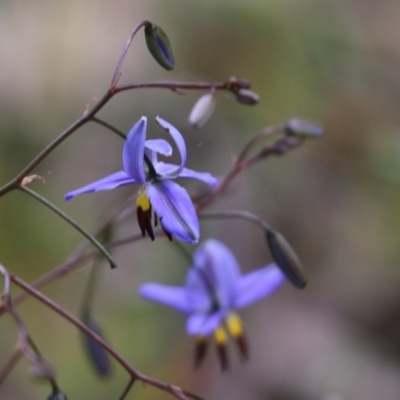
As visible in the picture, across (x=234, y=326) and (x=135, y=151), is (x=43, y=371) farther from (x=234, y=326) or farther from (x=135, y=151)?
(x=234, y=326)

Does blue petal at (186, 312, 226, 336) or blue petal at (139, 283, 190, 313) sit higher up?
→ blue petal at (139, 283, 190, 313)

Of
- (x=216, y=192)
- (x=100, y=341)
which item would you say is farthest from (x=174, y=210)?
(x=216, y=192)

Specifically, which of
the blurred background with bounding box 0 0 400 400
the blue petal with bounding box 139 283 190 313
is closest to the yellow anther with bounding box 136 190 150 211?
the blue petal with bounding box 139 283 190 313

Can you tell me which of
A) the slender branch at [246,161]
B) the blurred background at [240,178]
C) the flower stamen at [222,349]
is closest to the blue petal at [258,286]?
the flower stamen at [222,349]

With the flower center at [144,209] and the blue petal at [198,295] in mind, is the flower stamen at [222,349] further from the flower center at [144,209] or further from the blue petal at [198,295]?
the flower center at [144,209]

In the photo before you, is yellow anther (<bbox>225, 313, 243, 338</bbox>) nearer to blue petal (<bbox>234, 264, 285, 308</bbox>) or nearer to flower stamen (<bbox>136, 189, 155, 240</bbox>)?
blue petal (<bbox>234, 264, 285, 308</bbox>)

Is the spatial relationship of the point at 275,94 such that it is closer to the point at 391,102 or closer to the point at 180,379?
the point at 391,102
